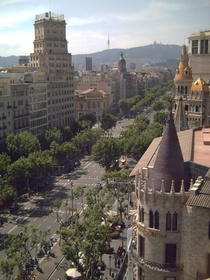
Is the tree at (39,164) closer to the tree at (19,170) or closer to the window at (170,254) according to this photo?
the tree at (19,170)

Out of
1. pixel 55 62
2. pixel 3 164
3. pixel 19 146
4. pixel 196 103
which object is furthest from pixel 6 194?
pixel 55 62

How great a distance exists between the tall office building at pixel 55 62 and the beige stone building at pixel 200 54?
52.9 m

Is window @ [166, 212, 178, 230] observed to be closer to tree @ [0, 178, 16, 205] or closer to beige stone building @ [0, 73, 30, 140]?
tree @ [0, 178, 16, 205]

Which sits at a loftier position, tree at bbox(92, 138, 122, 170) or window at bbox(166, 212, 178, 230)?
window at bbox(166, 212, 178, 230)

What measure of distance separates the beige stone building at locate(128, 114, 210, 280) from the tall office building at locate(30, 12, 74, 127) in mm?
107221

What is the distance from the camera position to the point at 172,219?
4250 centimetres

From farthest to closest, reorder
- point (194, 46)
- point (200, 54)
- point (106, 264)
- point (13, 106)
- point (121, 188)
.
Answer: point (194, 46) → point (200, 54) → point (13, 106) → point (121, 188) → point (106, 264)

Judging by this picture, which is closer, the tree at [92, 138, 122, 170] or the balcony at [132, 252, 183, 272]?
the balcony at [132, 252, 183, 272]

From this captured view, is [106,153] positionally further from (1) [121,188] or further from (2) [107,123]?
(2) [107,123]

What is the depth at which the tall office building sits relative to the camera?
151 metres

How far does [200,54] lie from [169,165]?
98602 mm

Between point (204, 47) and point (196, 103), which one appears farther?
point (204, 47)

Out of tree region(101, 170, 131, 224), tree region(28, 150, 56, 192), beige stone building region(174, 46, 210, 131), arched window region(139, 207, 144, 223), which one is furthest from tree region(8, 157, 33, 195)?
arched window region(139, 207, 144, 223)

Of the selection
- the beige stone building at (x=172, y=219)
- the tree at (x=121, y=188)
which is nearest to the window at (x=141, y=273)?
the beige stone building at (x=172, y=219)
